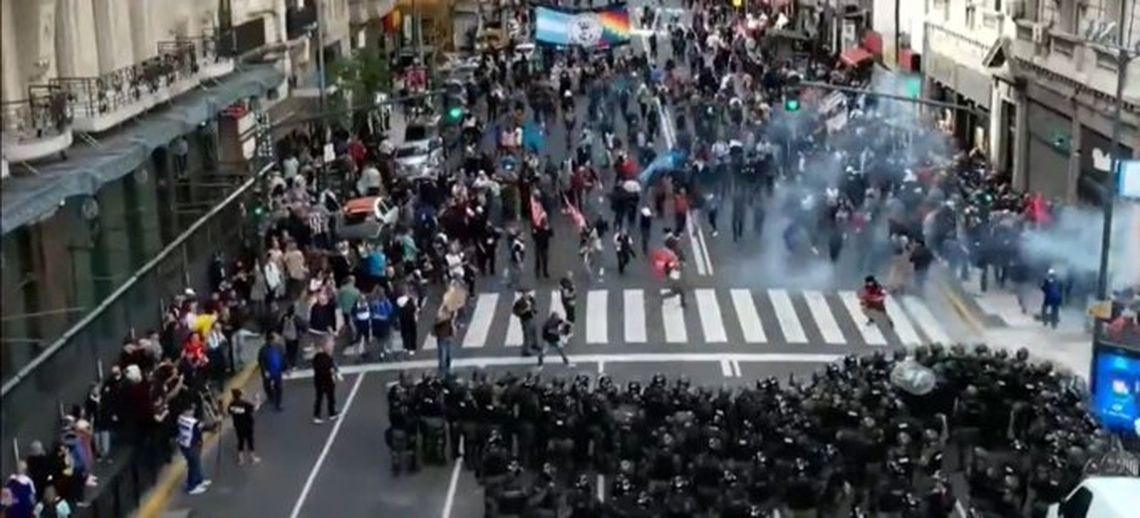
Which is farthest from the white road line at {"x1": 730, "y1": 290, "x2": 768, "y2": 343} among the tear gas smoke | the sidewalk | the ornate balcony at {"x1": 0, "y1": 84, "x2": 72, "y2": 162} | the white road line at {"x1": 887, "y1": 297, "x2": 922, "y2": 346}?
the ornate balcony at {"x1": 0, "y1": 84, "x2": 72, "y2": 162}

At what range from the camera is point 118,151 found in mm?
25891

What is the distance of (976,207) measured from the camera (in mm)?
34156

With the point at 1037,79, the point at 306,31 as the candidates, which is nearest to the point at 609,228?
the point at 1037,79

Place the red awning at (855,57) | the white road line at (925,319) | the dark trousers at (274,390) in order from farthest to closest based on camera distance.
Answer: the red awning at (855,57) → the white road line at (925,319) → the dark trousers at (274,390)

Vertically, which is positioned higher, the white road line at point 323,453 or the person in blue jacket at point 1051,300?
the person in blue jacket at point 1051,300

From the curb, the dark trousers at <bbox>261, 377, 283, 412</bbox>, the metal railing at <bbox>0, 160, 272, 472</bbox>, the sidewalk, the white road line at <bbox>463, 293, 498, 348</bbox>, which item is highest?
the metal railing at <bbox>0, 160, 272, 472</bbox>

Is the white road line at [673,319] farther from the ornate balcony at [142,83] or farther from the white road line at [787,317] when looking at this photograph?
the ornate balcony at [142,83]

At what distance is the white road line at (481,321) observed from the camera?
29.7m

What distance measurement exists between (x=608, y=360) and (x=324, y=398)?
201 inches

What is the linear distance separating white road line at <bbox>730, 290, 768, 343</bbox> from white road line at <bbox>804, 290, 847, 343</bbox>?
3.46ft

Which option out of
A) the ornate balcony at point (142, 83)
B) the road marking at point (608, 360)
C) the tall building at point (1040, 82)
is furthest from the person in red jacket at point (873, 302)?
the ornate balcony at point (142, 83)

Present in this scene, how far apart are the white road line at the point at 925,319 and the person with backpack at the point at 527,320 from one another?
691cm

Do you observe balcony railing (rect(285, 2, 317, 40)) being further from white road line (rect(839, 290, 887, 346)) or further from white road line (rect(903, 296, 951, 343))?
white road line (rect(903, 296, 951, 343))

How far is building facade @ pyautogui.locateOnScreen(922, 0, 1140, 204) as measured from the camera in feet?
115
